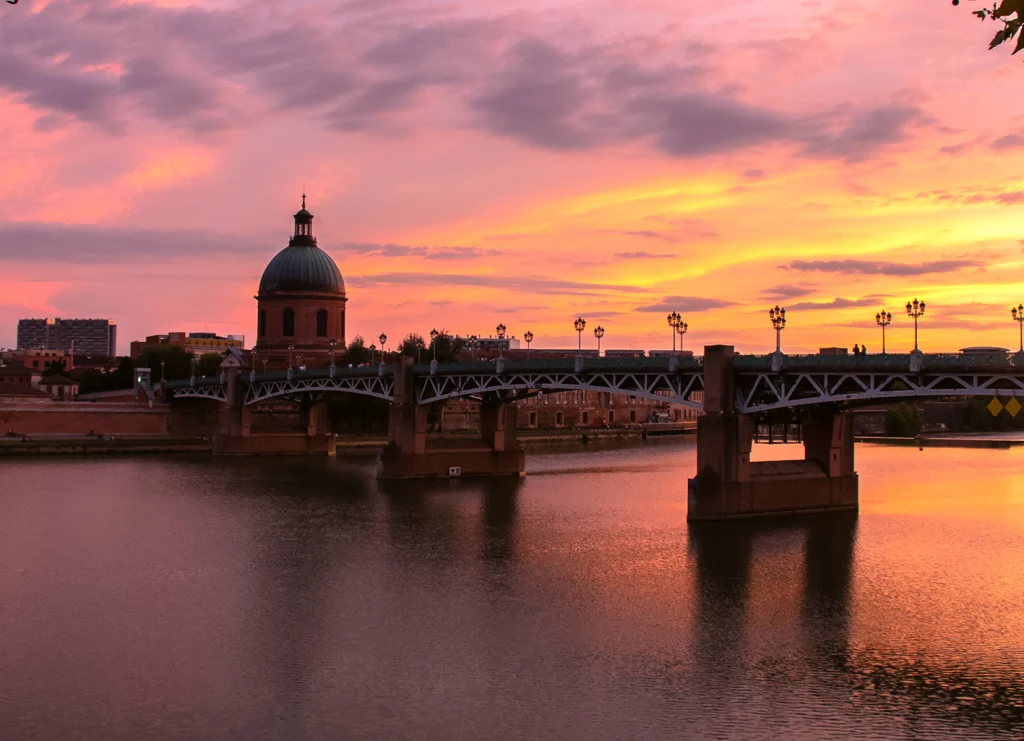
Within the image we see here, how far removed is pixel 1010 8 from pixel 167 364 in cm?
13692

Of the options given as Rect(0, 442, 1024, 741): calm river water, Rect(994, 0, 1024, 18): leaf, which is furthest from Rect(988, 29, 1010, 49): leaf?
Rect(0, 442, 1024, 741): calm river water

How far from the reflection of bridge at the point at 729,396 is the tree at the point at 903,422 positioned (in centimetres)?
6591

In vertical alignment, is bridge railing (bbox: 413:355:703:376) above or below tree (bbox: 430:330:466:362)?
below

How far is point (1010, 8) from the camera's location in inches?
423

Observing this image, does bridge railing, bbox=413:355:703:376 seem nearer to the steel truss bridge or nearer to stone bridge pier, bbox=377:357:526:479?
the steel truss bridge

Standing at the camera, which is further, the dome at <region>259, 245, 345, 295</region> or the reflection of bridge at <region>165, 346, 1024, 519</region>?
the dome at <region>259, 245, 345, 295</region>

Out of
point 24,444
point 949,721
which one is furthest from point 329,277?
point 949,721

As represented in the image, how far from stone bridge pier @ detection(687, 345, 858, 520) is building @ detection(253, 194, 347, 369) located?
7986 cm

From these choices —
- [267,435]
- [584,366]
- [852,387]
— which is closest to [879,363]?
[852,387]

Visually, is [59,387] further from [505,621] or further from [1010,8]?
[1010,8]

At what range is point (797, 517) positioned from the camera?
181 ft

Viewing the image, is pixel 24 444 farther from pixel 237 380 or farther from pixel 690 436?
pixel 690 436

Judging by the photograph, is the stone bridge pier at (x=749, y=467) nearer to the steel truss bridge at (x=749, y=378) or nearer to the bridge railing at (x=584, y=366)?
the steel truss bridge at (x=749, y=378)

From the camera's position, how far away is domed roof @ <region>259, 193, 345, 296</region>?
13075 cm
